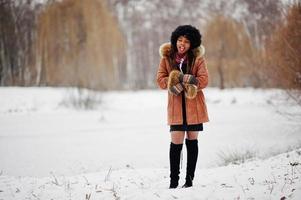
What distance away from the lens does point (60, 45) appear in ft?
54.5

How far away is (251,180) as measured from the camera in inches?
153

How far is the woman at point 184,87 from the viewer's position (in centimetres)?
354

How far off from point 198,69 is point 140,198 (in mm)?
1404

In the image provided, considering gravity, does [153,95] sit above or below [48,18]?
below

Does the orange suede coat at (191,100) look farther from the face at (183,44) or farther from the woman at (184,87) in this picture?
the face at (183,44)

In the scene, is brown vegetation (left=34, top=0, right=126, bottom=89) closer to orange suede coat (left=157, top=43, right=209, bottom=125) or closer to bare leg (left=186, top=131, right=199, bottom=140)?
orange suede coat (left=157, top=43, right=209, bottom=125)

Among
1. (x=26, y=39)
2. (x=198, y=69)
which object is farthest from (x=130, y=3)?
(x=198, y=69)

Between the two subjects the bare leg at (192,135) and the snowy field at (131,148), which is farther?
the snowy field at (131,148)

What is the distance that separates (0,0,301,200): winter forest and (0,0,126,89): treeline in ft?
0.18

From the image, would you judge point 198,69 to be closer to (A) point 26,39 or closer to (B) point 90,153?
(B) point 90,153

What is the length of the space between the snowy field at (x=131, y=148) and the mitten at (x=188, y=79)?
1061 mm

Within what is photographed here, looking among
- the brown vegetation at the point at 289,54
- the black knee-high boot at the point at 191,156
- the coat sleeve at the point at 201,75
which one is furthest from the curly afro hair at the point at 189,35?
the brown vegetation at the point at 289,54

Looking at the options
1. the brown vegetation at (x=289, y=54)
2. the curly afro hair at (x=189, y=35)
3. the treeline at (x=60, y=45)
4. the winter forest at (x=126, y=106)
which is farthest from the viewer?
the treeline at (x=60, y=45)

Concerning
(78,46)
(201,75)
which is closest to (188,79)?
(201,75)
